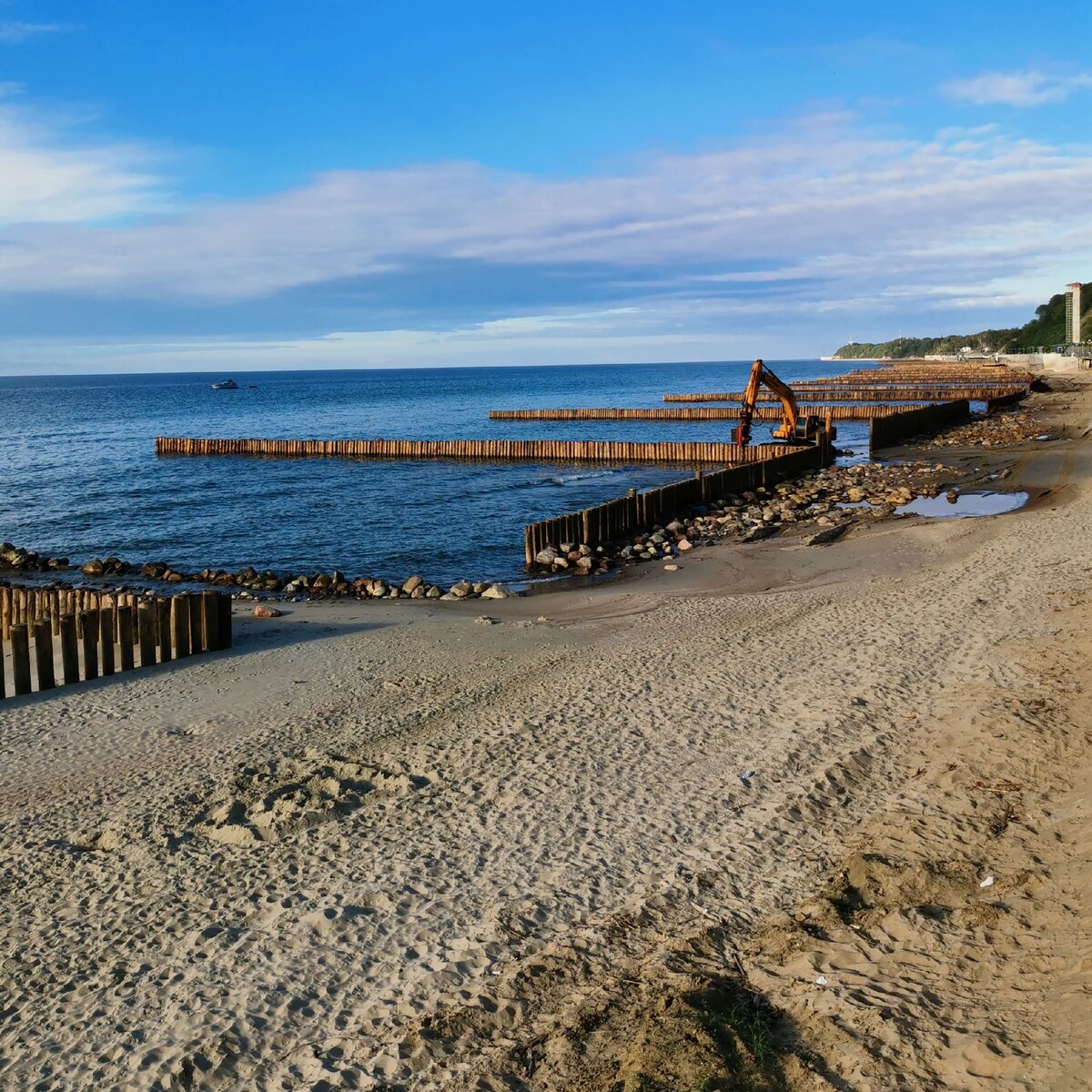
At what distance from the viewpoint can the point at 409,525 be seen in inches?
1150

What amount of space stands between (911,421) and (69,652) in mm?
43464

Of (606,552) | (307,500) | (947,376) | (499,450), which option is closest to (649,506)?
(606,552)

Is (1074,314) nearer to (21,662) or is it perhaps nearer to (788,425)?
(788,425)

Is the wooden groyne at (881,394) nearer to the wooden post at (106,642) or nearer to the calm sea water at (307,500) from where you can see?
the calm sea water at (307,500)

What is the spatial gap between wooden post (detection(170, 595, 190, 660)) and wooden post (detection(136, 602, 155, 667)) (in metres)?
0.31

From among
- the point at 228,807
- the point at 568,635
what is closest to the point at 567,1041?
the point at 228,807

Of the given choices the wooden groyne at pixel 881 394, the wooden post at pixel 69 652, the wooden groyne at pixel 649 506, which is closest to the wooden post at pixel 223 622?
the wooden post at pixel 69 652

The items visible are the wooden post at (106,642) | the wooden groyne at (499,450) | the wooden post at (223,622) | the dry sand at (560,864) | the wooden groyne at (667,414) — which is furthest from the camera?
the wooden groyne at (667,414)

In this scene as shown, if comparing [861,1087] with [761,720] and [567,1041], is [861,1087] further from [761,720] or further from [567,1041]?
[761,720]

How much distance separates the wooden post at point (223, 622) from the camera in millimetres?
14428

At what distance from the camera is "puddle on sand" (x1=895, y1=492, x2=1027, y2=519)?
25636 millimetres

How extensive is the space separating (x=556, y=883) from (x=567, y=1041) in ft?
5.82

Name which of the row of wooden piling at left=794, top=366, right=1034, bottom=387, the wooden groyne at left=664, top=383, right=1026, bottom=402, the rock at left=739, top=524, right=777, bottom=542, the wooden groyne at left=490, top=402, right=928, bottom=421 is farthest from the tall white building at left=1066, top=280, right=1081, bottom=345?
the rock at left=739, top=524, right=777, bottom=542

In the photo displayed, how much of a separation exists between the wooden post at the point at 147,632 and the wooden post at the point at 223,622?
98cm
